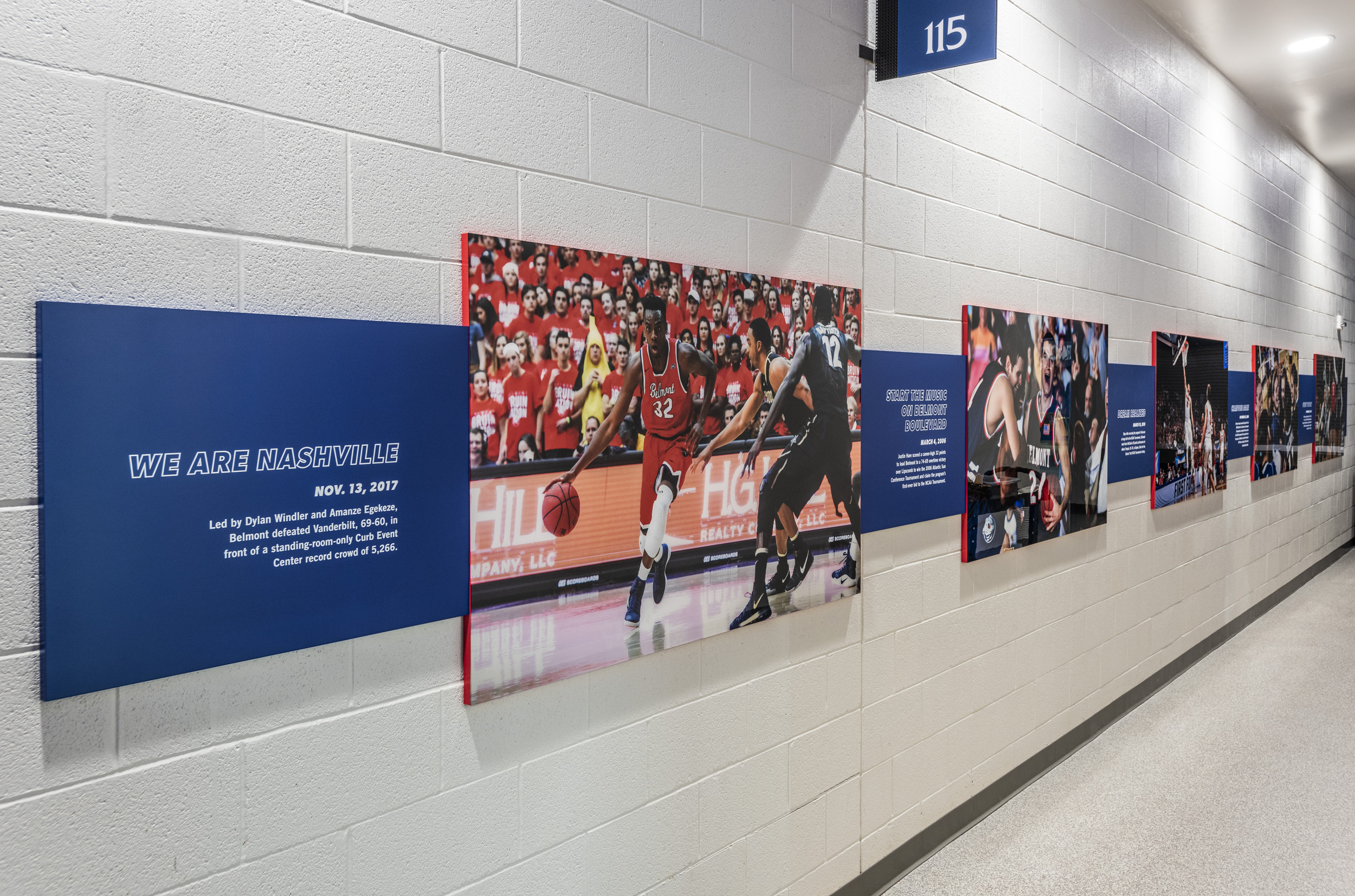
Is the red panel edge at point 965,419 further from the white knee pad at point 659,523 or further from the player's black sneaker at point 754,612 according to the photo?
the white knee pad at point 659,523

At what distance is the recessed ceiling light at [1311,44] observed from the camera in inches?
187

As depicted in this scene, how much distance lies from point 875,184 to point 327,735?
2.13 m

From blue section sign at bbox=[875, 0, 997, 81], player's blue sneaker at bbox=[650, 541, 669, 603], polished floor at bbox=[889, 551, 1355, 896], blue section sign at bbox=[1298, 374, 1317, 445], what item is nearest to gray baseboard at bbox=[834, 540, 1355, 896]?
polished floor at bbox=[889, 551, 1355, 896]

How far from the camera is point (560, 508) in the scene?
1.80 meters

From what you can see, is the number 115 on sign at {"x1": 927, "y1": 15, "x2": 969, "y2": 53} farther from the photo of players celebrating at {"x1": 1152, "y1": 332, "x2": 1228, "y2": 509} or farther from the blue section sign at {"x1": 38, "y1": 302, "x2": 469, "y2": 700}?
the photo of players celebrating at {"x1": 1152, "y1": 332, "x2": 1228, "y2": 509}

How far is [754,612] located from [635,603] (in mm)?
437

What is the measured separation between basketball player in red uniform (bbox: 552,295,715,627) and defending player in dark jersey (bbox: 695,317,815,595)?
97 mm

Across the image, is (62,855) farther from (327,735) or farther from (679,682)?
(679,682)

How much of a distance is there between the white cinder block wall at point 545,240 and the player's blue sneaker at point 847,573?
4.6 inches

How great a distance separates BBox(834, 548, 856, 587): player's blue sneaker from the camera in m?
2.53

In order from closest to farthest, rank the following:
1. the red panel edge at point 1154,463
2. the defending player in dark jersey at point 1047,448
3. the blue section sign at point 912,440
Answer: the blue section sign at point 912,440
the defending player in dark jersey at point 1047,448
the red panel edge at point 1154,463

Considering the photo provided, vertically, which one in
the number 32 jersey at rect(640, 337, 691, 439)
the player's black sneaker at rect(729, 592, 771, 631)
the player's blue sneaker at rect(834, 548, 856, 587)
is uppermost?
the number 32 jersey at rect(640, 337, 691, 439)

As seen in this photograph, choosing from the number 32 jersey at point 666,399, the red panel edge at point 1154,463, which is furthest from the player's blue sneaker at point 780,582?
the red panel edge at point 1154,463

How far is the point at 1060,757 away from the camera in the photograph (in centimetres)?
379
